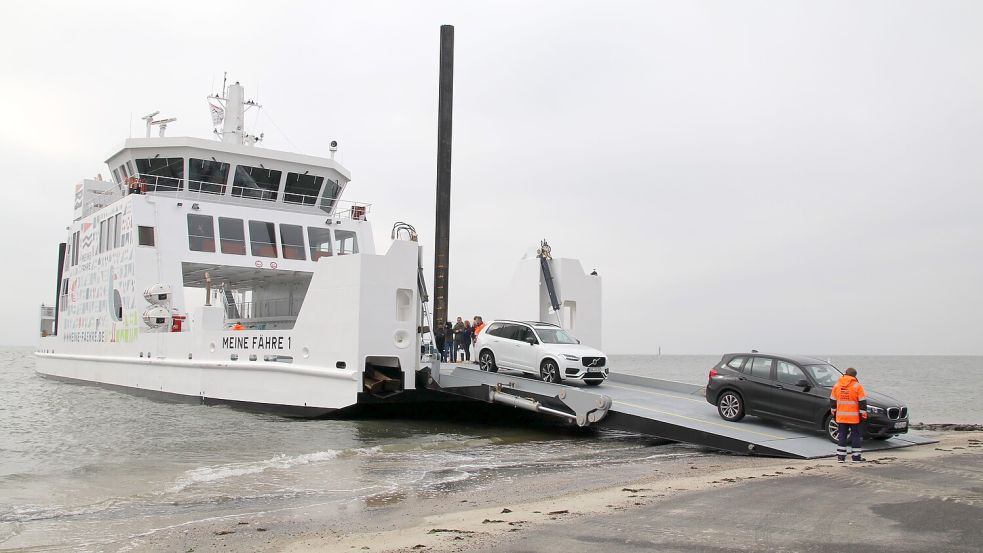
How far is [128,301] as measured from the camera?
20.5 metres

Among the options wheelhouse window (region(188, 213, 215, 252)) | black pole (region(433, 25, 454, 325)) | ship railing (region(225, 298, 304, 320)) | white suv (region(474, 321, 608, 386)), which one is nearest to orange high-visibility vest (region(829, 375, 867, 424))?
white suv (region(474, 321, 608, 386))

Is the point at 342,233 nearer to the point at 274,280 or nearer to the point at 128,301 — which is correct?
the point at 274,280

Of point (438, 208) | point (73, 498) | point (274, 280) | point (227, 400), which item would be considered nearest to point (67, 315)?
point (274, 280)

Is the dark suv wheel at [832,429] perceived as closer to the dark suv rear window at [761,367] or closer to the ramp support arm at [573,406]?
the dark suv rear window at [761,367]

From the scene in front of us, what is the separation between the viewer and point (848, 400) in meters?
10.3

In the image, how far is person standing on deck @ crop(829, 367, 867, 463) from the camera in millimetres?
10234

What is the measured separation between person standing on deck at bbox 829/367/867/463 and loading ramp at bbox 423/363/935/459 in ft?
1.10

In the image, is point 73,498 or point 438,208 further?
point 438,208

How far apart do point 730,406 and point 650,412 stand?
1.25 meters

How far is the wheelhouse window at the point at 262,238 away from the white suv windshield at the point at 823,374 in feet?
45.0

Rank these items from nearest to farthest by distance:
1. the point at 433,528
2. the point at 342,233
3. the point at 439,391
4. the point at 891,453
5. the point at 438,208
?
the point at 433,528
the point at 891,453
the point at 439,391
the point at 438,208
the point at 342,233

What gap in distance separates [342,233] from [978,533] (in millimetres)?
18123

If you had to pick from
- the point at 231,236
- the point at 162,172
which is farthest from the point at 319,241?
the point at 162,172

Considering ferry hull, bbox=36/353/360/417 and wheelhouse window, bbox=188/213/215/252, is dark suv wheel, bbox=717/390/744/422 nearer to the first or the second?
ferry hull, bbox=36/353/360/417
